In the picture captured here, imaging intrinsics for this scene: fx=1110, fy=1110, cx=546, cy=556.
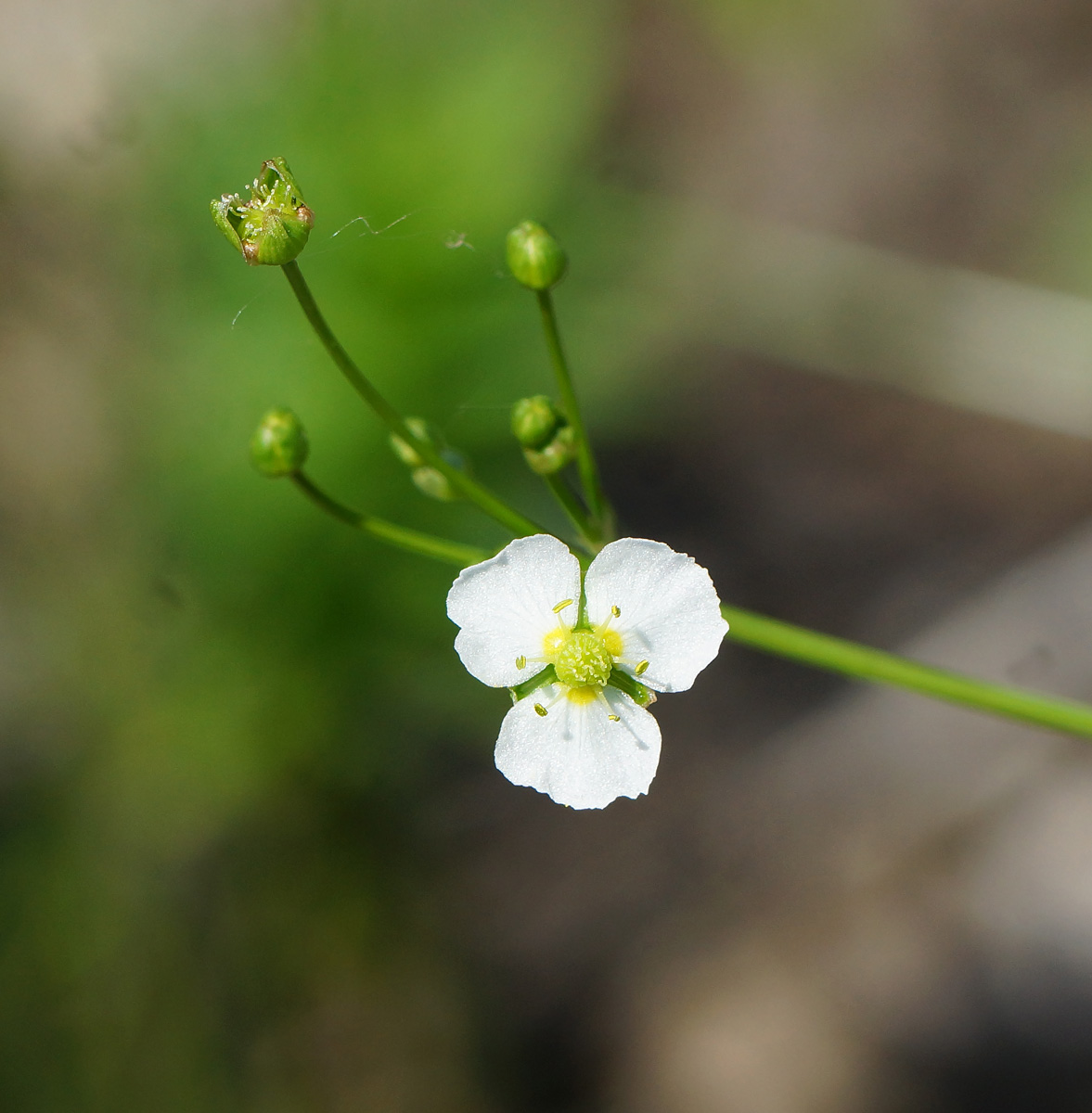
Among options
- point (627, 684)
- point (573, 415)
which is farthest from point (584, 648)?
point (573, 415)

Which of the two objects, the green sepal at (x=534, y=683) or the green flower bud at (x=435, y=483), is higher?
the green flower bud at (x=435, y=483)

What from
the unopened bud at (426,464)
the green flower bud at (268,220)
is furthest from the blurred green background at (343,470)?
the green flower bud at (268,220)

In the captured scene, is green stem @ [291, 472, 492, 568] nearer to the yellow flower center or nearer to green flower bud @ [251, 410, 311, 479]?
green flower bud @ [251, 410, 311, 479]

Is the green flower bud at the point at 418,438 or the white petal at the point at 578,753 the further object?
the green flower bud at the point at 418,438

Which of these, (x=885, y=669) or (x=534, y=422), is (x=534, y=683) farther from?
(x=885, y=669)

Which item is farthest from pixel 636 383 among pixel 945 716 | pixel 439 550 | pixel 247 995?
pixel 247 995

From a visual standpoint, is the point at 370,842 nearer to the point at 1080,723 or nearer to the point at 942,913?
→ the point at 942,913

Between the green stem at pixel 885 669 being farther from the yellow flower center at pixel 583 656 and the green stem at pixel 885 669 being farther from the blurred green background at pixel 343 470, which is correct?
the blurred green background at pixel 343 470

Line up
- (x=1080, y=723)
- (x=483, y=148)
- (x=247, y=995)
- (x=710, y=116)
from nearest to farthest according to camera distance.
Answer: (x=1080, y=723) < (x=483, y=148) < (x=247, y=995) < (x=710, y=116)
